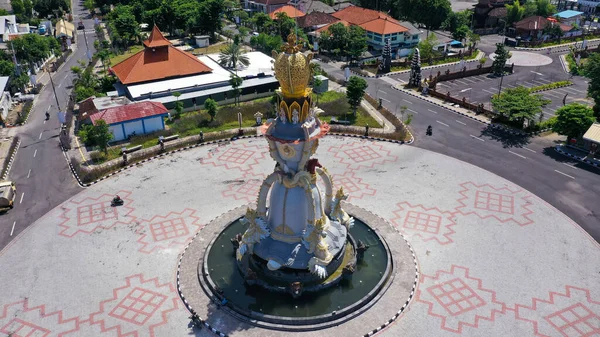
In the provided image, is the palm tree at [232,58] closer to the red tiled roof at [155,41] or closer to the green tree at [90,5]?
the red tiled roof at [155,41]

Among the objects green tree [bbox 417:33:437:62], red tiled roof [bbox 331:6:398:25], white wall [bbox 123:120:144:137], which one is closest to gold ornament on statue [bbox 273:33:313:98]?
white wall [bbox 123:120:144:137]

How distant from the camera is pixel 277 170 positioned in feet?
107

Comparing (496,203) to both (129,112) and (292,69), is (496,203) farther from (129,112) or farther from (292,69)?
(129,112)

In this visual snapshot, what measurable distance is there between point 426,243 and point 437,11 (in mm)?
86458

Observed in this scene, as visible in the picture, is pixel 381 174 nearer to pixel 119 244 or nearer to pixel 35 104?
pixel 119 244

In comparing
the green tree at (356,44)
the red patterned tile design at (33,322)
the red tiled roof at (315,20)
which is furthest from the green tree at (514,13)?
the red patterned tile design at (33,322)

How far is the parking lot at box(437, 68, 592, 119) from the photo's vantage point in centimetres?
7238

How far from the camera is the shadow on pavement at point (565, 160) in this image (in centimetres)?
5069

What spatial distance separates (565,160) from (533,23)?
2601 inches

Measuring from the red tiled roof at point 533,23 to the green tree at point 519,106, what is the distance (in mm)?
52312

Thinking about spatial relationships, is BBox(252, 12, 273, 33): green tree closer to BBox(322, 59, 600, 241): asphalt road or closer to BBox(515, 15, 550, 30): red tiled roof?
BBox(322, 59, 600, 241): asphalt road

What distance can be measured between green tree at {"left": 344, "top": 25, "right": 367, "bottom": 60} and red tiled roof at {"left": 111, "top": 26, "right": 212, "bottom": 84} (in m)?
29.5

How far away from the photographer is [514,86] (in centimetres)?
7875

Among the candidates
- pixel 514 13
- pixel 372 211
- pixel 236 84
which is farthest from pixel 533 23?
pixel 372 211
